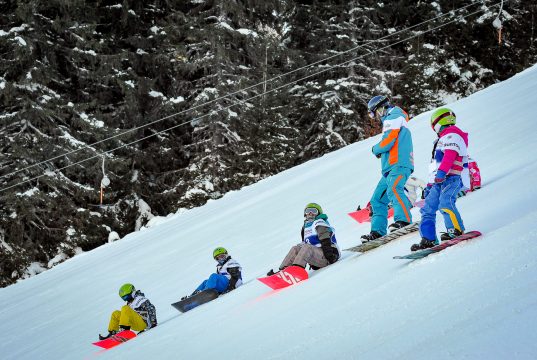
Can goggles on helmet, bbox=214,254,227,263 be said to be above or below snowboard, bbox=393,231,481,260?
above

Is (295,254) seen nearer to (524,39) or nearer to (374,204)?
(374,204)

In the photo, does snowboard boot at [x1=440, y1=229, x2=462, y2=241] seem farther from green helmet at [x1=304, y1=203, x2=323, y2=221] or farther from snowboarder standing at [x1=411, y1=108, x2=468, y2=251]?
green helmet at [x1=304, y1=203, x2=323, y2=221]

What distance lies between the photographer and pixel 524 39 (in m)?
30.9

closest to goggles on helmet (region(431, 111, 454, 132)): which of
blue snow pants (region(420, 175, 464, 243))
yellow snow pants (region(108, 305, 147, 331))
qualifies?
blue snow pants (region(420, 175, 464, 243))

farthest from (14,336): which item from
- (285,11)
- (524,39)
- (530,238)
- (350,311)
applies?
(524,39)

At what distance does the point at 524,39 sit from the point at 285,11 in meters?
11.7

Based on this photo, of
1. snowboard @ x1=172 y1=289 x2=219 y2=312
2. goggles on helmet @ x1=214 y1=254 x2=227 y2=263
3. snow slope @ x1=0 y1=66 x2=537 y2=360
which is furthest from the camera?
goggles on helmet @ x1=214 y1=254 x2=227 y2=263

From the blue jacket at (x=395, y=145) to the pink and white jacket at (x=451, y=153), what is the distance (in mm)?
1368

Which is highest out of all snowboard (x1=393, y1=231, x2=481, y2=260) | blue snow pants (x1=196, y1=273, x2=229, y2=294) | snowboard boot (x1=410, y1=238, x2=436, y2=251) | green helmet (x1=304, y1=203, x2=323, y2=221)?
green helmet (x1=304, y1=203, x2=323, y2=221)

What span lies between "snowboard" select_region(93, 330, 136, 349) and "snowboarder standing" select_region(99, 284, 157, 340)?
0.21 ft

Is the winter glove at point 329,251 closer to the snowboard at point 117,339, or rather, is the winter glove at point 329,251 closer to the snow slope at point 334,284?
the snow slope at point 334,284

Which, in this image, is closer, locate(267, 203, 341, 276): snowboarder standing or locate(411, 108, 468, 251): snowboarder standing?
locate(411, 108, 468, 251): snowboarder standing

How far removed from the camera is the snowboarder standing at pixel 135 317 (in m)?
7.81

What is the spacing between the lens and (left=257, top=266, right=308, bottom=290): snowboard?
6.57 meters
